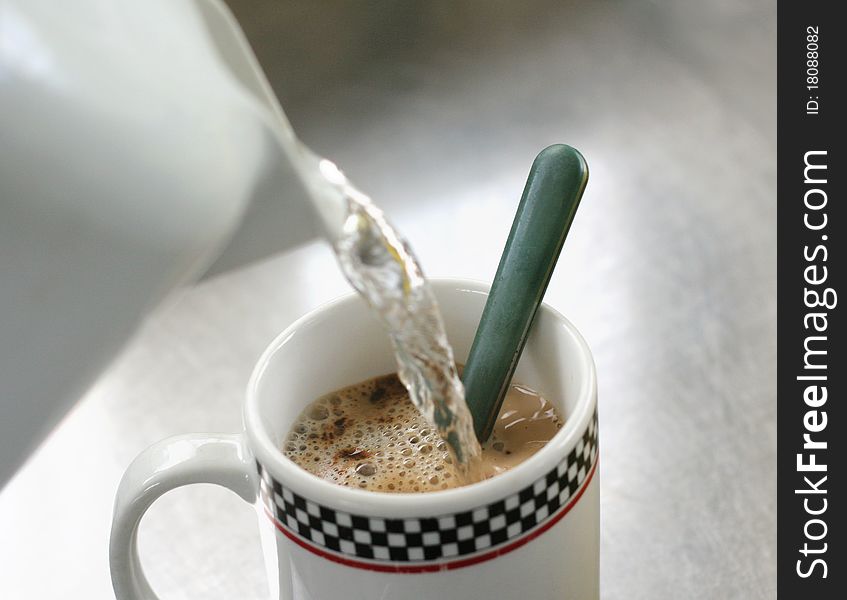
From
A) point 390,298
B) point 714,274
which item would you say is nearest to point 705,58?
point 714,274

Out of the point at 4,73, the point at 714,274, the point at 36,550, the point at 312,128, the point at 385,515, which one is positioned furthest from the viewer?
the point at 312,128

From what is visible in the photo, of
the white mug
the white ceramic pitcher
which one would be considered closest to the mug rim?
the white mug

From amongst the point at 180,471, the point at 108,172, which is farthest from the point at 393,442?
the point at 108,172

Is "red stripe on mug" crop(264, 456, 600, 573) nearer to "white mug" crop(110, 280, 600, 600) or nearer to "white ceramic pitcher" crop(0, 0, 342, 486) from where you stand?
"white mug" crop(110, 280, 600, 600)

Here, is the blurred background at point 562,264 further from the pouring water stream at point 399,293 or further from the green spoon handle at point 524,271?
the green spoon handle at point 524,271

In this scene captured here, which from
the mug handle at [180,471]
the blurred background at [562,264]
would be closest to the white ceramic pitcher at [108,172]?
the blurred background at [562,264]

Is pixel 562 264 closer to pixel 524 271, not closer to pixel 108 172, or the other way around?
pixel 524 271

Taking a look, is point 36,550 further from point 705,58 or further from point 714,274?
point 705,58
